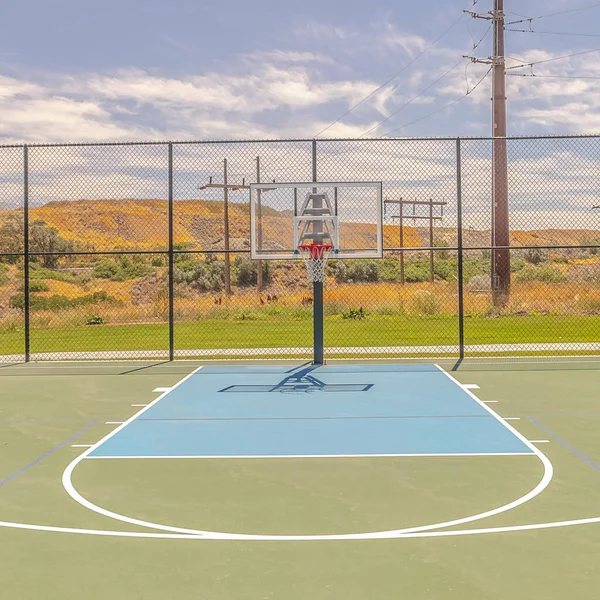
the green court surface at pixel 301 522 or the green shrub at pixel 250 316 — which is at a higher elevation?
the green shrub at pixel 250 316

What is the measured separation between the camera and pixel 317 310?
1359 cm

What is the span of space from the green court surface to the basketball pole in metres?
5.67

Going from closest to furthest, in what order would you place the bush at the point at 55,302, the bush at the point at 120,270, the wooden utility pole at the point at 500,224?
the wooden utility pole at the point at 500,224 < the bush at the point at 55,302 < the bush at the point at 120,270

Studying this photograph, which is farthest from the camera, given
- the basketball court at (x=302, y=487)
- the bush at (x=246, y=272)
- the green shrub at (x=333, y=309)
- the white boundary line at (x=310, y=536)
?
the bush at (x=246, y=272)

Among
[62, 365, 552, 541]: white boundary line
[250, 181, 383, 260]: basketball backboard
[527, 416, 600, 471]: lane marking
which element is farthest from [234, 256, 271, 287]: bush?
[62, 365, 552, 541]: white boundary line

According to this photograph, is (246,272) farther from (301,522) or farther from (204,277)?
(301,522)

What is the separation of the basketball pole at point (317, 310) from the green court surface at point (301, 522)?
18.6 feet

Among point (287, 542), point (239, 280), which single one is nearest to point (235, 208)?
point (239, 280)

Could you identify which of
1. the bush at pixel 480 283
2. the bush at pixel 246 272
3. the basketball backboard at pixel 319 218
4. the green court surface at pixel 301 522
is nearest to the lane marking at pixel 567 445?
the green court surface at pixel 301 522

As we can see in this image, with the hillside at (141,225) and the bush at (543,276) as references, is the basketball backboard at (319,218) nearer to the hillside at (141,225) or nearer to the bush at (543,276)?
the bush at (543,276)

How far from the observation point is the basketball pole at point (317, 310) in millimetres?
13609

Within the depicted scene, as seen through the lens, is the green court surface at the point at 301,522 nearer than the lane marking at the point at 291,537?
Yes

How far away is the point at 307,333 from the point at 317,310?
6117 mm

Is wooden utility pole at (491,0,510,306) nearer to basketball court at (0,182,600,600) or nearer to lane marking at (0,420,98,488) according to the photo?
basketball court at (0,182,600,600)
